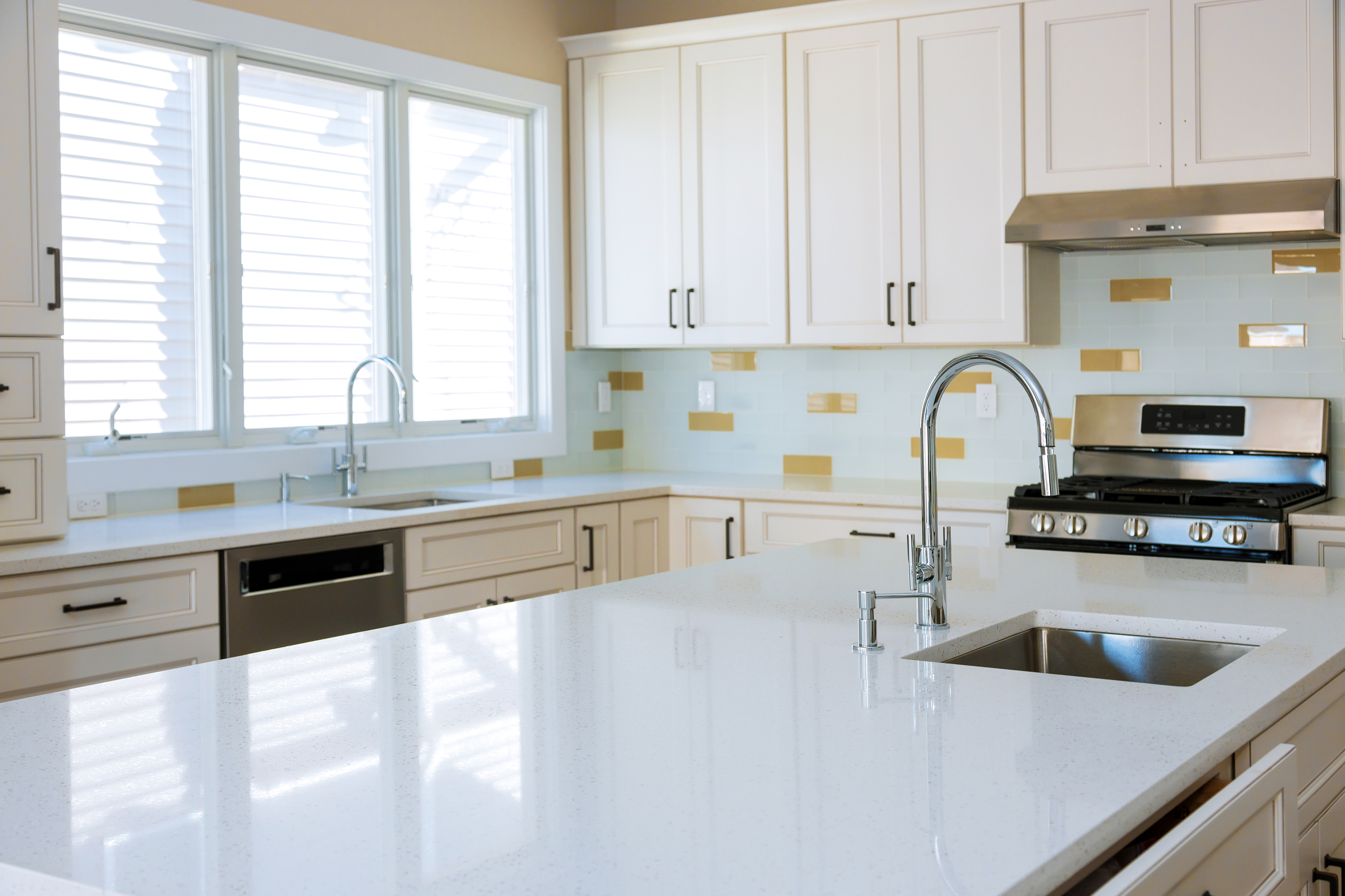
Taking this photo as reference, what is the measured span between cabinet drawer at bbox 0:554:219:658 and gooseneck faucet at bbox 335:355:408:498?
0.94 m

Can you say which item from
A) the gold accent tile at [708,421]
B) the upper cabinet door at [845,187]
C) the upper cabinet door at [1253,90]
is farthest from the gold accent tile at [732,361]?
the upper cabinet door at [1253,90]

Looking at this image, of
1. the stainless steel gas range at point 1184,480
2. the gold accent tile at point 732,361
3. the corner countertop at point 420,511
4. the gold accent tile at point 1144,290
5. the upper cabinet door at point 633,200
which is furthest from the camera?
the gold accent tile at point 732,361

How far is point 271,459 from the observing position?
366cm

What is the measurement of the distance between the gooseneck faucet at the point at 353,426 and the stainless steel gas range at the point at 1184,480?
185cm

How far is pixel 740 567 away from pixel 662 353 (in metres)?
2.71

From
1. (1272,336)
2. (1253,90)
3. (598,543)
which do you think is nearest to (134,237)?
(598,543)

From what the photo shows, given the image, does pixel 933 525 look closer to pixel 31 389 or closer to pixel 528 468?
pixel 31 389

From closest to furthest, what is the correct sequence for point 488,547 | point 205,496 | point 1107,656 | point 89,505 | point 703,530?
point 1107,656 < point 89,505 < point 205,496 < point 488,547 < point 703,530

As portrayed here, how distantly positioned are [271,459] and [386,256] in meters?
0.85

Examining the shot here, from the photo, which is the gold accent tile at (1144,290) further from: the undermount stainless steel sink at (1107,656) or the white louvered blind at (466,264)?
the undermount stainless steel sink at (1107,656)

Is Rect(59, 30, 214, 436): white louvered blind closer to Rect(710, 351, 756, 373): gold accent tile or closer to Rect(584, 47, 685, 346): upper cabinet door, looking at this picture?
Rect(584, 47, 685, 346): upper cabinet door

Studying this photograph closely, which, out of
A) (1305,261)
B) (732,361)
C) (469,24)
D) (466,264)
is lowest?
(732,361)

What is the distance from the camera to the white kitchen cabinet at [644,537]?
4.11 meters

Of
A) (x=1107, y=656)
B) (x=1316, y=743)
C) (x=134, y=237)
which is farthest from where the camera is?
(x=134, y=237)
